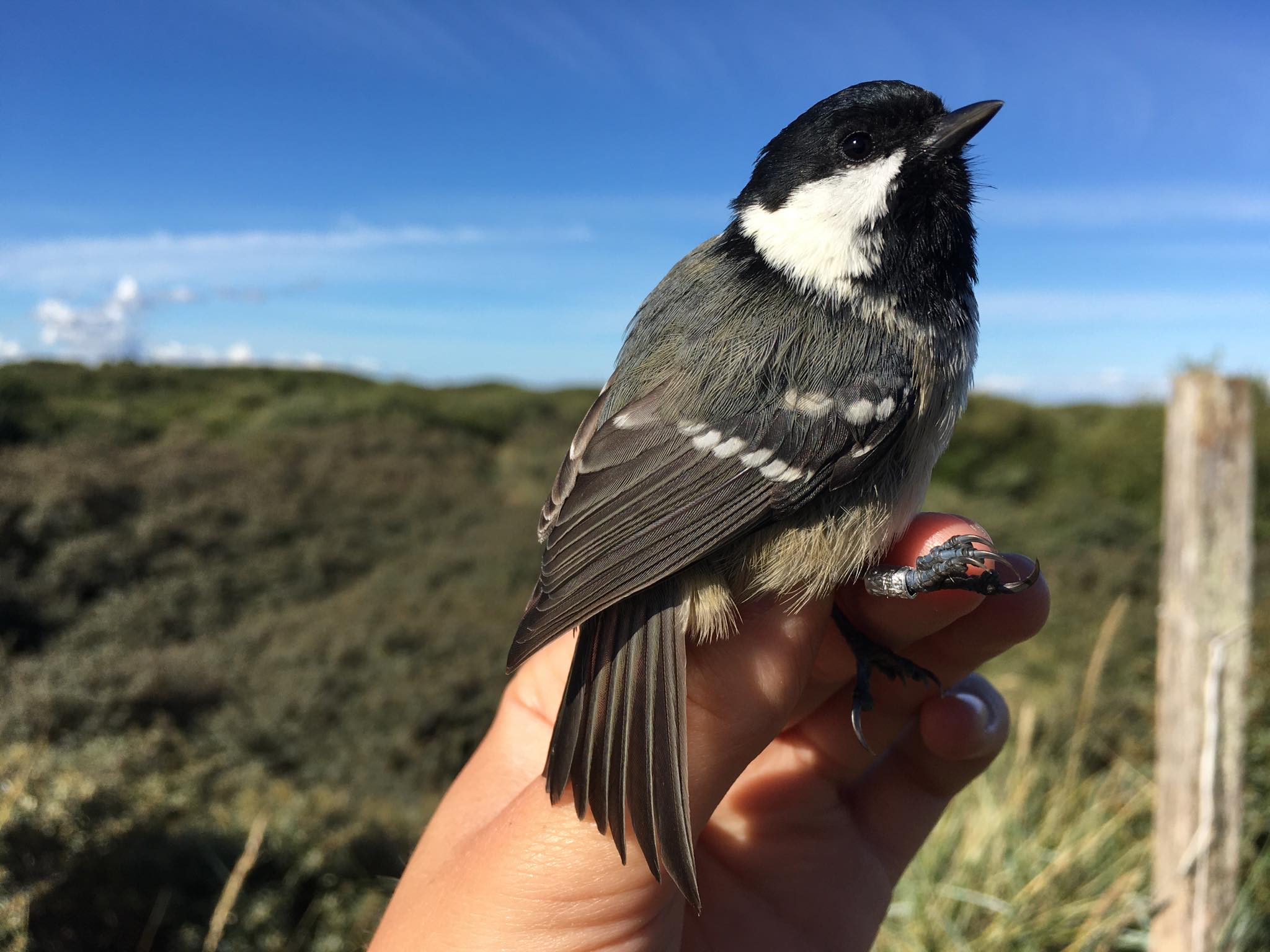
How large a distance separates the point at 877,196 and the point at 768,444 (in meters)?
0.53

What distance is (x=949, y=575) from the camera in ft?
4.40

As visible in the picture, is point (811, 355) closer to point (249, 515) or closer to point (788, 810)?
point (788, 810)

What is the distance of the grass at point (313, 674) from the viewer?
2.96 metres

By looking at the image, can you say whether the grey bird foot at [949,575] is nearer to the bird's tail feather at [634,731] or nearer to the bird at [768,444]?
the bird at [768,444]

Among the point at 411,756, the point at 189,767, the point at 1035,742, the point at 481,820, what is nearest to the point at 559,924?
the point at 481,820

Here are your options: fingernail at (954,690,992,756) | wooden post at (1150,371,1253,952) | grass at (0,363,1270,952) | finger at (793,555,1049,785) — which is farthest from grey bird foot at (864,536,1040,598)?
grass at (0,363,1270,952)

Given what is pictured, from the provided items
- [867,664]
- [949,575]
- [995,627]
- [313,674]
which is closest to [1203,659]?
[995,627]

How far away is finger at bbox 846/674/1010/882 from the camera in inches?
66.0

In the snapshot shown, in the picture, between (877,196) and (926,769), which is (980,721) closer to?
(926,769)

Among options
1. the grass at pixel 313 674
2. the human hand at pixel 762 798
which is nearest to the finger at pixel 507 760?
the human hand at pixel 762 798

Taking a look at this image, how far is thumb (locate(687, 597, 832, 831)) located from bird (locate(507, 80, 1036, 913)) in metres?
0.03

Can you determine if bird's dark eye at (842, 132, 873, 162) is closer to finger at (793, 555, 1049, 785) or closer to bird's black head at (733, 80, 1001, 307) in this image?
bird's black head at (733, 80, 1001, 307)

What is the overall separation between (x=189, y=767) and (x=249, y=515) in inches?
145

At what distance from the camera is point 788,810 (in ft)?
5.60
